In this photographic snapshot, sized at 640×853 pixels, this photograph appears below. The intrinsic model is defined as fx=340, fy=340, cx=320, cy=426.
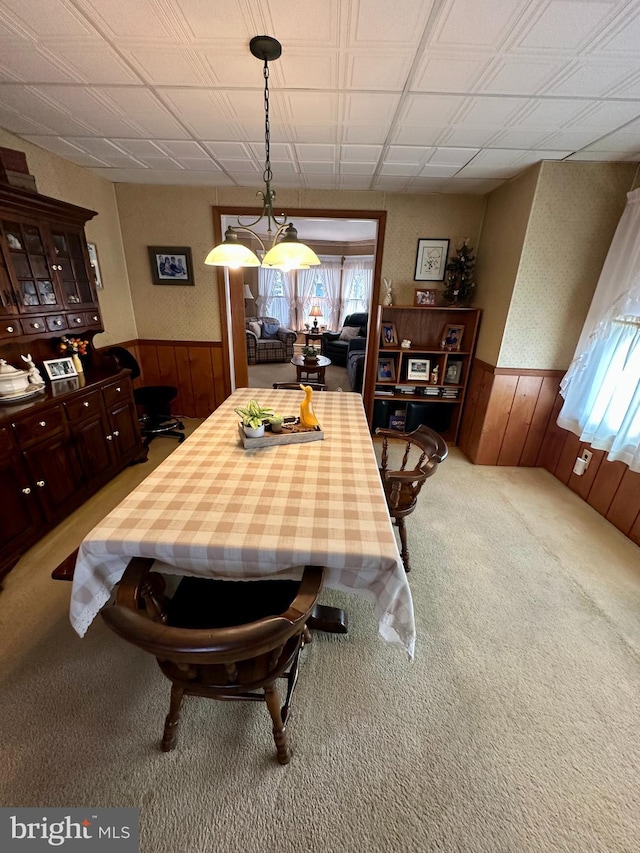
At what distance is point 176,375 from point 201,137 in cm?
231

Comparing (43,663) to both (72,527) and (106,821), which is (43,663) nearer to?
(106,821)

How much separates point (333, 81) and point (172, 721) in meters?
2.71

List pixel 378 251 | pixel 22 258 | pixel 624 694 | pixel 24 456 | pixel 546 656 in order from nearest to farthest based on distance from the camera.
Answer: pixel 624 694 → pixel 546 656 → pixel 24 456 → pixel 22 258 → pixel 378 251

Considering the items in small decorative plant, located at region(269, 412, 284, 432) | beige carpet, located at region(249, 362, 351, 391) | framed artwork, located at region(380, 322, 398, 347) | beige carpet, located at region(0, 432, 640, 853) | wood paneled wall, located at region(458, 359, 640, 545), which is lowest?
beige carpet, located at region(0, 432, 640, 853)

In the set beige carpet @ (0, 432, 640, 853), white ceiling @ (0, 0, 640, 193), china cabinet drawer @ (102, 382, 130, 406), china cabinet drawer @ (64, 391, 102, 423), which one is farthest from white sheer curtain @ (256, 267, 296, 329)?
beige carpet @ (0, 432, 640, 853)

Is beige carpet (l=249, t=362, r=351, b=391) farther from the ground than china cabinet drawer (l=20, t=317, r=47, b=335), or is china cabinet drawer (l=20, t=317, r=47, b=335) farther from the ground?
china cabinet drawer (l=20, t=317, r=47, b=335)

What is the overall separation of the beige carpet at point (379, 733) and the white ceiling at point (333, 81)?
2413mm

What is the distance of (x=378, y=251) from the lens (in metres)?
3.44

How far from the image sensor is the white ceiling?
121 cm

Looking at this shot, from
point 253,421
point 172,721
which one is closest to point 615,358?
point 253,421

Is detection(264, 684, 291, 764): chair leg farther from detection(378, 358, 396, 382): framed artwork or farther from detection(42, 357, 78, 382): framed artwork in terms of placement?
detection(378, 358, 396, 382): framed artwork

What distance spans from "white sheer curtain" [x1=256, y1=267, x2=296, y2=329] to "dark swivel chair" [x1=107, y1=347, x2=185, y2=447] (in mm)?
5625

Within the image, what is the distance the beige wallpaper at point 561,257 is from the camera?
2422mm

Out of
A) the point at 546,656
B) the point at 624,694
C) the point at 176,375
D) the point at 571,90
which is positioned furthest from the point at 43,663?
the point at 571,90
